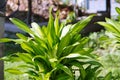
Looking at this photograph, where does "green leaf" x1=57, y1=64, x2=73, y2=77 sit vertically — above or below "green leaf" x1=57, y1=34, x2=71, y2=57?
below

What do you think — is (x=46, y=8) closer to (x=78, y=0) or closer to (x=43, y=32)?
(x=78, y=0)

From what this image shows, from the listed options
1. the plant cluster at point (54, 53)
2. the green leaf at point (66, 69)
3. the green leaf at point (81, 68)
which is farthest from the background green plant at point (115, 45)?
the green leaf at point (66, 69)

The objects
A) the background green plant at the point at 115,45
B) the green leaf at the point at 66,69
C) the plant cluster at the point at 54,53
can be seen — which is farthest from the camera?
the background green plant at the point at 115,45

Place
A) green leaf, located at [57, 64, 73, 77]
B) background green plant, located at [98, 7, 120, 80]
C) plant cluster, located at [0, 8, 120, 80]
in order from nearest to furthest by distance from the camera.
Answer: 1. green leaf, located at [57, 64, 73, 77]
2. plant cluster, located at [0, 8, 120, 80]
3. background green plant, located at [98, 7, 120, 80]

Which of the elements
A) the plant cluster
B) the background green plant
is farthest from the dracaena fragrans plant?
the background green plant

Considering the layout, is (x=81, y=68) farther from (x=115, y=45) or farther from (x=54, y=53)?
(x=115, y=45)

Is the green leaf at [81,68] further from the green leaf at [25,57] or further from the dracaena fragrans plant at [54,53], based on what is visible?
the green leaf at [25,57]

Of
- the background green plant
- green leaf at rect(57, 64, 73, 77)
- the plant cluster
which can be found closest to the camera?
green leaf at rect(57, 64, 73, 77)

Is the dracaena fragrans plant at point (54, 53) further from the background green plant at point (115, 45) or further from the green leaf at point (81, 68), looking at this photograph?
the background green plant at point (115, 45)

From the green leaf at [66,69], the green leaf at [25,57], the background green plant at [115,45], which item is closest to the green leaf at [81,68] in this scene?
the green leaf at [66,69]

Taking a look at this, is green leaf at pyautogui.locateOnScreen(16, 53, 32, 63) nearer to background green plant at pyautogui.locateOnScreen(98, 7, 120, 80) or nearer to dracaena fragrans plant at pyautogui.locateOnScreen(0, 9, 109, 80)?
dracaena fragrans plant at pyautogui.locateOnScreen(0, 9, 109, 80)

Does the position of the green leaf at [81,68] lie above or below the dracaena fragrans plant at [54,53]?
below

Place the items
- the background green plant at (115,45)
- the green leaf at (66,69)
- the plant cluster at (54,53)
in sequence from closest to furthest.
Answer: the green leaf at (66,69) < the plant cluster at (54,53) < the background green plant at (115,45)

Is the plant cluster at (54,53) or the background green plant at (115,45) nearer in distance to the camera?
the plant cluster at (54,53)
